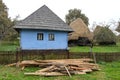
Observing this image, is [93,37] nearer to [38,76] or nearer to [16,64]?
[16,64]

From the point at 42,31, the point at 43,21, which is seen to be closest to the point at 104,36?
the point at 43,21

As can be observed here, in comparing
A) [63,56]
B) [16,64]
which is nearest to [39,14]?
[63,56]

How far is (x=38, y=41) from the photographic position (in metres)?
23.4

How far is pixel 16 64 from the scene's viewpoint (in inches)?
546

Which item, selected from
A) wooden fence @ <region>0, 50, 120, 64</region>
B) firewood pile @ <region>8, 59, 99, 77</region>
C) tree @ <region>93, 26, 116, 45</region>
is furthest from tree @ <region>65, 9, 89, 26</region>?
firewood pile @ <region>8, 59, 99, 77</region>

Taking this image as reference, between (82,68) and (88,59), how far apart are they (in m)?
2.94

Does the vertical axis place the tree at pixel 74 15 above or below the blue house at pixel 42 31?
above

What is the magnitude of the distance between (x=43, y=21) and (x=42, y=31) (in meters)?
1.17

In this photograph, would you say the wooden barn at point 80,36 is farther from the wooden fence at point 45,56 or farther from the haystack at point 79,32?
the wooden fence at point 45,56

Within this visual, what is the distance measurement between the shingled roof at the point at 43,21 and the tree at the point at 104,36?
1529 centimetres

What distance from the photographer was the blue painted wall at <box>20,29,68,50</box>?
902 inches

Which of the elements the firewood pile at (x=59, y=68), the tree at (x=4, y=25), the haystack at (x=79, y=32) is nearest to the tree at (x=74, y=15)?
the haystack at (x=79, y=32)

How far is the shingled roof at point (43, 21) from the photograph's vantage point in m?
22.7

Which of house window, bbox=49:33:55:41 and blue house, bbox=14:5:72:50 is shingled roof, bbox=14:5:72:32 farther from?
house window, bbox=49:33:55:41
